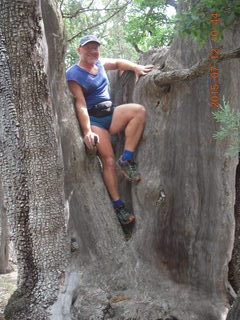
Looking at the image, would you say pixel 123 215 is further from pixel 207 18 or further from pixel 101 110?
pixel 207 18

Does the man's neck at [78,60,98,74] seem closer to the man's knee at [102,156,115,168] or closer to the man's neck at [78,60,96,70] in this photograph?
the man's neck at [78,60,96,70]

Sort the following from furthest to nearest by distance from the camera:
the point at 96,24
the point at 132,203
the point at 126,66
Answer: the point at 96,24
the point at 126,66
the point at 132,203

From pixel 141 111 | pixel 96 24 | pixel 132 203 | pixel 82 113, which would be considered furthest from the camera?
pixel 96 24

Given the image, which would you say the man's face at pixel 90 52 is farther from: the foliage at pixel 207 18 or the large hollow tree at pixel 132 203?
the foliage at pixel 207 18

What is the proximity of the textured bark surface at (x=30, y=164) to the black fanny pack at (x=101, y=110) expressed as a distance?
0.62 metres

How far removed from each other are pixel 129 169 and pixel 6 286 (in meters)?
3.50

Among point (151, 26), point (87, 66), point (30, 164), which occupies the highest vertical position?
point (151, 26)

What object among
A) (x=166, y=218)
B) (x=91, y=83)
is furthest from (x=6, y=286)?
(x=91, y=83)

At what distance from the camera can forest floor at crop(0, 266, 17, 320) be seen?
586cm

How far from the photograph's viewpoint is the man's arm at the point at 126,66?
4.45 meters

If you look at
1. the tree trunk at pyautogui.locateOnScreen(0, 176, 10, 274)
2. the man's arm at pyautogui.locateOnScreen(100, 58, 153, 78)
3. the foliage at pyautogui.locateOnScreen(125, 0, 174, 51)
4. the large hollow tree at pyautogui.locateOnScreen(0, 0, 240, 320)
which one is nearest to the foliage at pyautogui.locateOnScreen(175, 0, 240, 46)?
→ the large hollow tree at pyautogui.locateOnScreen(0, 0, 240, 320)

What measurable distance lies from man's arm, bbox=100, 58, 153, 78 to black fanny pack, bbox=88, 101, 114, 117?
44cm

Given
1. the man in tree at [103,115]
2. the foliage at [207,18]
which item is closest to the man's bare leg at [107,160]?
the man in tree at [103,115]

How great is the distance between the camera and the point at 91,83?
4.26m
